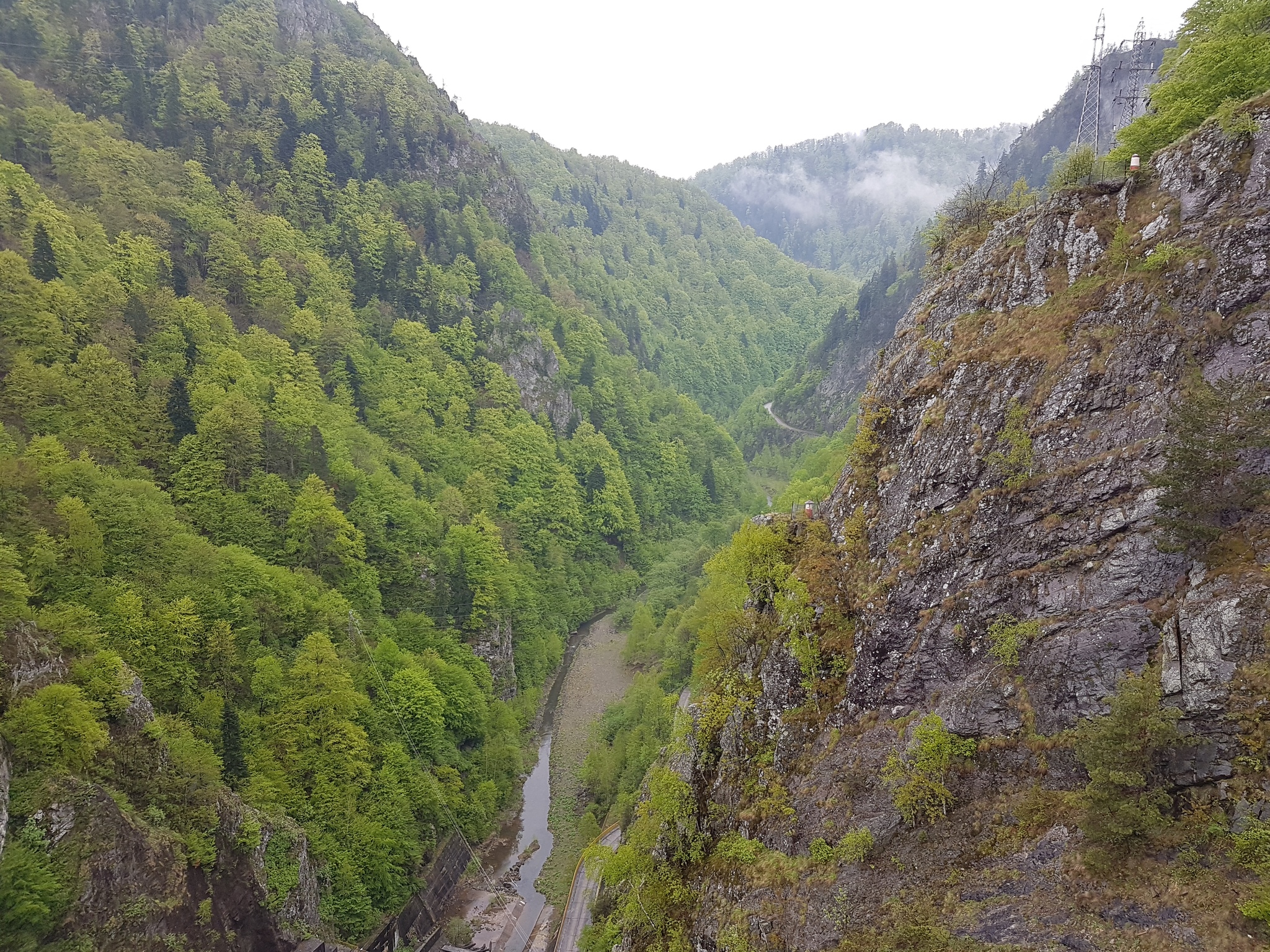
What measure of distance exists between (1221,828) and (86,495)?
49864 millimetres

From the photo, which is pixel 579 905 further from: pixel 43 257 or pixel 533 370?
pixel 533 370

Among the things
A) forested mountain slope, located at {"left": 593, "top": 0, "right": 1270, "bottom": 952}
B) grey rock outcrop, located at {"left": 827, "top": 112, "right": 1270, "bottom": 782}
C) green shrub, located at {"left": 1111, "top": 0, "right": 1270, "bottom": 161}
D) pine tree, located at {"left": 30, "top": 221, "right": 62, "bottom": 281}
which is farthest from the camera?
pine tree, located at {"left": 30, "top": 221, "right": 62, "bottom": 281}

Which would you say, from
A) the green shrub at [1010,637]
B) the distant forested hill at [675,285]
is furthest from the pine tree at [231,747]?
the distant forested hill at [675,285]

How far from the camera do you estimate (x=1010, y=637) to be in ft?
60.3

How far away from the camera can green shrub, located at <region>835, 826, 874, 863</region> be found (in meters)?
18.9

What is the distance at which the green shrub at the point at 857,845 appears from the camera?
18.9 metres

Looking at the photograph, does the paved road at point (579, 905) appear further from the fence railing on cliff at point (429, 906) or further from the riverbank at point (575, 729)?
the fence railing on cliff at point (429, 906)

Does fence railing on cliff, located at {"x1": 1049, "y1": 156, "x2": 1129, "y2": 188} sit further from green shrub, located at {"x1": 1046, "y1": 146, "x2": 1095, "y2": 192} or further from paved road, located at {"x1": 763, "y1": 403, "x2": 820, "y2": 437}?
paved road, located at {"x1": 763, "y1": 403, "x2": 820, "y2": 437}

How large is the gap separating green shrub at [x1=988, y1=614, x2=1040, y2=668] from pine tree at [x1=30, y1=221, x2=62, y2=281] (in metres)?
66.4

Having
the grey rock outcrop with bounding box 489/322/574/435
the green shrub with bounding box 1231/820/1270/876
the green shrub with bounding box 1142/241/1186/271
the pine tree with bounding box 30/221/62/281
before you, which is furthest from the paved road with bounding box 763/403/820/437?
the green shrub with bounding box 1231/820/1270/876

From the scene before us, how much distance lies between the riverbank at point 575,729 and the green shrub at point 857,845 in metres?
28.3

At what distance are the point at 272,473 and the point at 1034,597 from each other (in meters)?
51.8

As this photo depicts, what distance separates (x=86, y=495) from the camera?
123 ft

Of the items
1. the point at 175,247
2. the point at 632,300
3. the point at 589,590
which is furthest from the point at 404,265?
the point at 632,300
